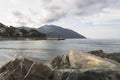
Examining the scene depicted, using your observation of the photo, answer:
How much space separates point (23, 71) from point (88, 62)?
4.37 metres

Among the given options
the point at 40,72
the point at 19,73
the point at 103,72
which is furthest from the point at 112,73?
the point at 19,73

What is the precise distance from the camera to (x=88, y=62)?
16.0 meters

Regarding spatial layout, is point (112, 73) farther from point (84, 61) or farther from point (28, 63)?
point (28, 63)

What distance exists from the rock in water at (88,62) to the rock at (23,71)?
2642 mm

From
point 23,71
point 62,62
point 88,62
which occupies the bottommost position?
point 62,62

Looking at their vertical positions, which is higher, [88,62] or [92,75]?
[88,62]

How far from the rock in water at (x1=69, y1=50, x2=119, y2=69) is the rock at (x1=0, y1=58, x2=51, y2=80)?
2642mm

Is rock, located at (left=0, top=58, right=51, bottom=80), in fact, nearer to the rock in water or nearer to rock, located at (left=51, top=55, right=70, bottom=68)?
the rock in water

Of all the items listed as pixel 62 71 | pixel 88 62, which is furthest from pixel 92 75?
pixel 88 62

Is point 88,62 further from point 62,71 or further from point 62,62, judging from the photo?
point 62,62

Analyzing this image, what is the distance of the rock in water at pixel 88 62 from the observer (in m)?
14.8

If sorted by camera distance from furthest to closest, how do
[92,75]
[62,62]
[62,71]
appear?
[62,62] → [62,71] → [92,75]

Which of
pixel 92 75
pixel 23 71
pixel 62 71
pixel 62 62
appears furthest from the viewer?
pixel 62 62

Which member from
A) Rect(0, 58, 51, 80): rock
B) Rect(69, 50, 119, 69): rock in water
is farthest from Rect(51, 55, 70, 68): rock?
Rect(0, 58, 51, 80): rock
